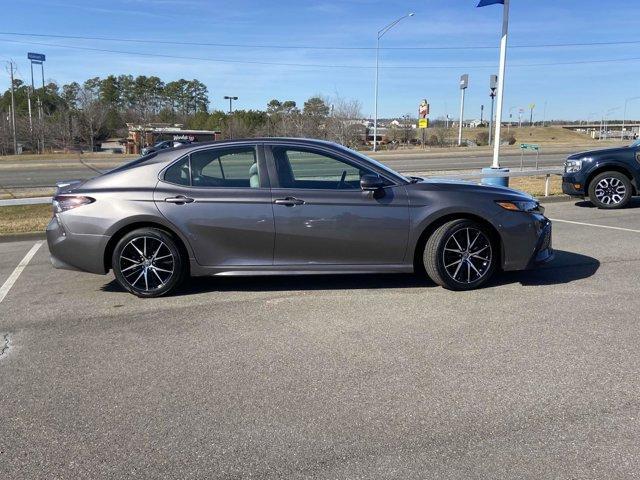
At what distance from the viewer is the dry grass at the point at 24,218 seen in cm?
996

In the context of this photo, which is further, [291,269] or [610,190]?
[610,190]

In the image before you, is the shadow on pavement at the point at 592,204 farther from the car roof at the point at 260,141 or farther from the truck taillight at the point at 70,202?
the truck taillight at the point at 70,202

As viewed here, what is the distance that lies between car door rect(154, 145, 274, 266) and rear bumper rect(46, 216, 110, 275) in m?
0.76

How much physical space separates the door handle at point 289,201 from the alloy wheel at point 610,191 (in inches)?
331

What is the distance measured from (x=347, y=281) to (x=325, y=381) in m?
2.60

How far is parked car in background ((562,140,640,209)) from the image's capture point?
38.0 feet

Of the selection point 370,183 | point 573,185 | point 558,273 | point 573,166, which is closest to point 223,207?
point 370,183

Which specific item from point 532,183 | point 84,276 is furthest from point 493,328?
point 532,183

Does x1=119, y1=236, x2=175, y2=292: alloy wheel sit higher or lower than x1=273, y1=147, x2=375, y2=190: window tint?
lower

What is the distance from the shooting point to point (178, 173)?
5867 millimetres

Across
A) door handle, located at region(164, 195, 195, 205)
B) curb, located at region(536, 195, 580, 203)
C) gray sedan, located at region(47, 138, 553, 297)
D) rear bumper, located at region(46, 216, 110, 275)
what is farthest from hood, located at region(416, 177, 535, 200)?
curb, located at region(536, 195, 580, 203)

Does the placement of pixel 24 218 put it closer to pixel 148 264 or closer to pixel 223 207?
pixel 148 264

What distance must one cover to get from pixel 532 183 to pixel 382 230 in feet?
41.5

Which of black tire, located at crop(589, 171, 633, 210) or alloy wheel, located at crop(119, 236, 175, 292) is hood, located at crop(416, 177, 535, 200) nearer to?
alloy wheel, located at crop(119, 236, 175, 292)
